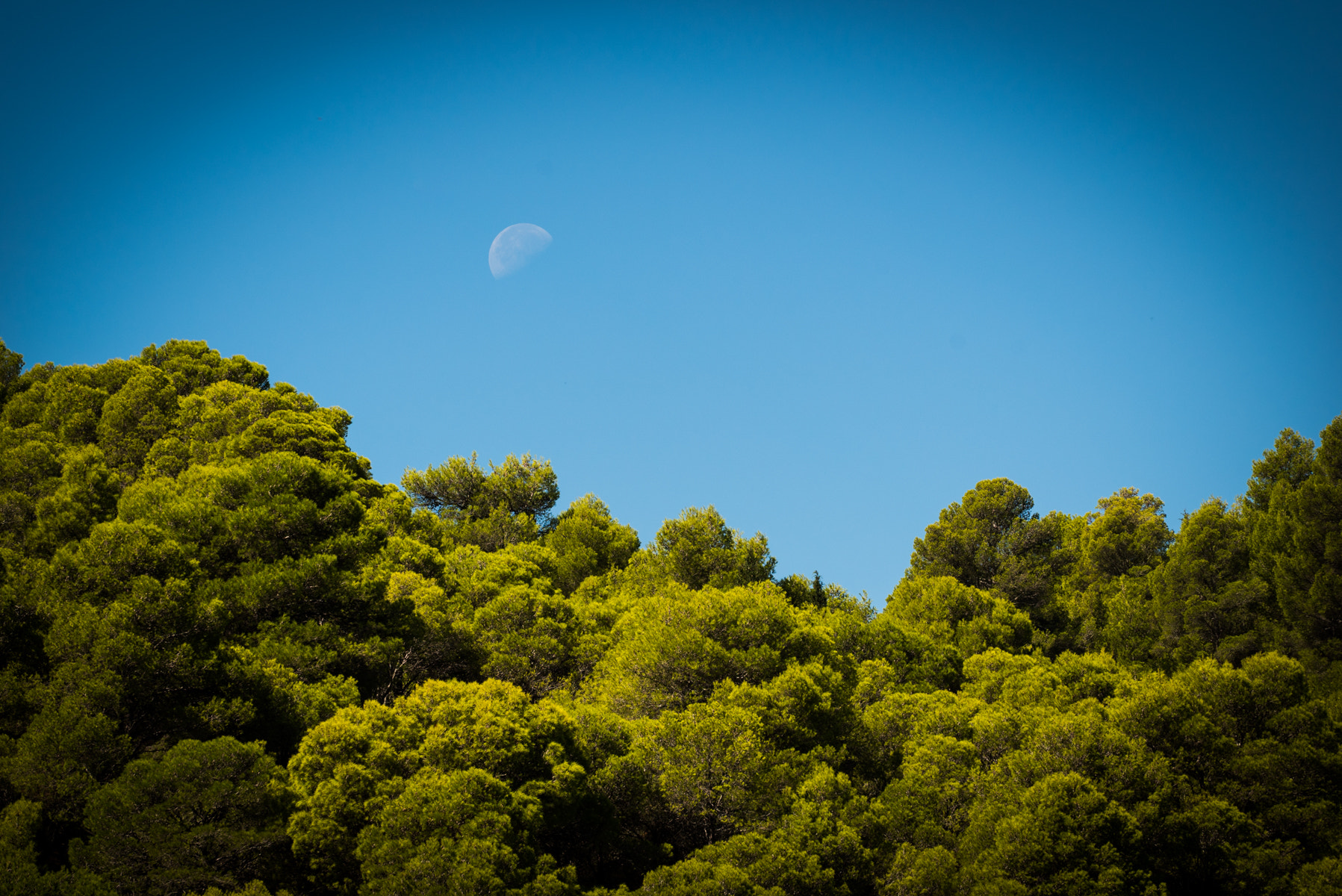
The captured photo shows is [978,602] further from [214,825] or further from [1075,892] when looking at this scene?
[214,825]

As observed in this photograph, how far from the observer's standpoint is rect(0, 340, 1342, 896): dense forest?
1989cm

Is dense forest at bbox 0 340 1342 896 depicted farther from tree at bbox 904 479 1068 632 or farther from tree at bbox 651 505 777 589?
tree at bbox 904 479 1068 632

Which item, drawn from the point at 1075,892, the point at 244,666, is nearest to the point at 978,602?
the point at 1075,892


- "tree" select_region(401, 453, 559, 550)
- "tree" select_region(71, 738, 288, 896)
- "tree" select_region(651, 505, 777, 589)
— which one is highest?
"tree" select_region(401, 453, 559, 550)

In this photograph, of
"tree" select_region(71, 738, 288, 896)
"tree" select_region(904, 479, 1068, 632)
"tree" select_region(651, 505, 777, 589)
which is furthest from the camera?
"tree" select_region(904, 479, 1068, 632)

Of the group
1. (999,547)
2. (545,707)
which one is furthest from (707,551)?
(999,547)

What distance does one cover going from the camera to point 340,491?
3117 centimetres

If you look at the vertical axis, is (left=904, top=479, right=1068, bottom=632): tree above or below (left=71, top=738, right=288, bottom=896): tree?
above

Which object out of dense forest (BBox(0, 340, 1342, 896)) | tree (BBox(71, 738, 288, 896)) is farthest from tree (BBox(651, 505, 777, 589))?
tree (BBox(71, 738, 288, 896))

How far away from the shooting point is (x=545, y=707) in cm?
2405

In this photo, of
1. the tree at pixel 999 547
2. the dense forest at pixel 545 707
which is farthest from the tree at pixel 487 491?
the tree at pixel 999 547

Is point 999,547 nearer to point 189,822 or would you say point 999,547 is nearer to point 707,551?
point 707,551

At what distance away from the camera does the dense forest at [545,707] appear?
19891mm

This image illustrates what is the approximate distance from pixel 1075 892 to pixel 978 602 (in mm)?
24500
